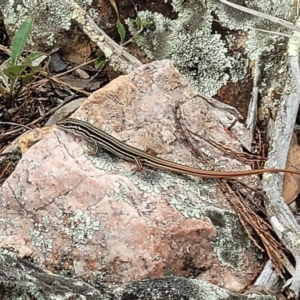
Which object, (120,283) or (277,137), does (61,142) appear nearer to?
(120,283)

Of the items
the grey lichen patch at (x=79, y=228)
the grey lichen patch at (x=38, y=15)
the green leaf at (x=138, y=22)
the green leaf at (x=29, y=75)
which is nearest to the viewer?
the grey lichen patch at (x=79, y=228)

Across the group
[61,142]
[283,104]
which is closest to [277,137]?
[283,104]

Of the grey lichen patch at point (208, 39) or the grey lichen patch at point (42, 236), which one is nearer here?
the grey lichen patch at point (42, 236)

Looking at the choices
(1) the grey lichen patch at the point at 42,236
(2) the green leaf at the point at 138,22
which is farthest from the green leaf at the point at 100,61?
(1) the grey lichen patch at the point at 42,236

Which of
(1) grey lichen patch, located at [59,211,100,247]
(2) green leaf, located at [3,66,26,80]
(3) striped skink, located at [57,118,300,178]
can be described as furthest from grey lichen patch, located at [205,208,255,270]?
(2) green leaf, located at [3,66,26,80]

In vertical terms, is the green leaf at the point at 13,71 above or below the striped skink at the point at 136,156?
above

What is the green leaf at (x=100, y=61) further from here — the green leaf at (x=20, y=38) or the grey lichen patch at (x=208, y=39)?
the green leaf at (x=20, y=38)

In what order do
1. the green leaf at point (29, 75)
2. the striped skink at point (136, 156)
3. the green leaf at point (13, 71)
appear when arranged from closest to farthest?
the striped skink at point (136, 156), the green leaf at point (13, 71), the green leaf at point (29, 75)
